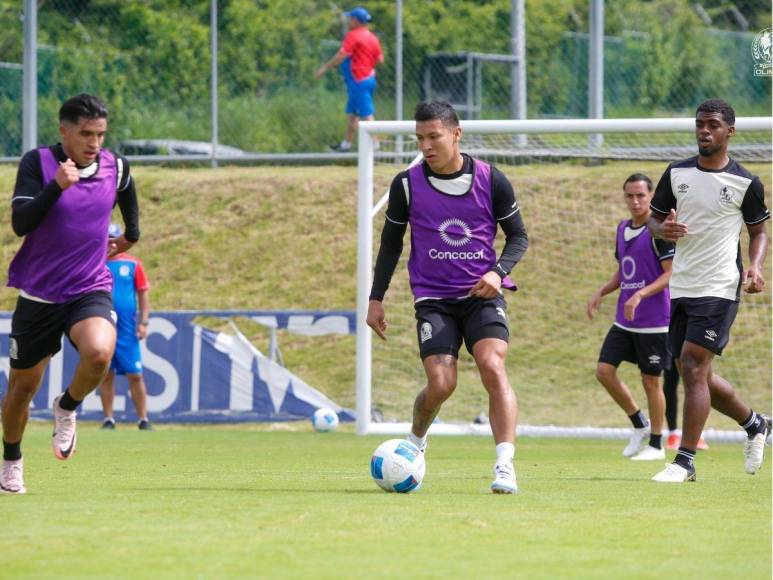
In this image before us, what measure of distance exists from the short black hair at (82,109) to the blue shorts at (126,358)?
7.63 metres

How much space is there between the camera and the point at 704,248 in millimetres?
8930

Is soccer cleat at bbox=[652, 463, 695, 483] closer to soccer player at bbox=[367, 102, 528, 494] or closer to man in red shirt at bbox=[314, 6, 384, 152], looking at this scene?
soccer player at bbox=[367, 102, 528, 494]

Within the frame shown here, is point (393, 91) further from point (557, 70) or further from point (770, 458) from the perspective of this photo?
point (770, 458)

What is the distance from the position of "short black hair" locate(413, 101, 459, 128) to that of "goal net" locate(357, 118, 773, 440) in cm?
709

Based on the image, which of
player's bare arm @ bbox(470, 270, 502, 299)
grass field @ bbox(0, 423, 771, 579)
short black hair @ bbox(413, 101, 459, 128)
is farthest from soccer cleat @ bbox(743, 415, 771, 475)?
short black hair @ bbox(413, 101, 459, 128)

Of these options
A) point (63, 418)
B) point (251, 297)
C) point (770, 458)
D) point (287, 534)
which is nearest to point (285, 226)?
point (251, 297)

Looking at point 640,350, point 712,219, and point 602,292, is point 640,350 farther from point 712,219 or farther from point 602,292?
point 712,219

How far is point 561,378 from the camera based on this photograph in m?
17.2

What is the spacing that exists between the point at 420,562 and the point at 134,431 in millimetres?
10023

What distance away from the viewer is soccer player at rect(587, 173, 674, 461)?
11680mm

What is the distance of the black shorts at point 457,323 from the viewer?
788cm

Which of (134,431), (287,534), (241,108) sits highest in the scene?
(241,108)

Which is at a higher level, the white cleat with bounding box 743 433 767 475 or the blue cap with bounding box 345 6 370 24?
the blue cap with bounding box 345 6 370 24

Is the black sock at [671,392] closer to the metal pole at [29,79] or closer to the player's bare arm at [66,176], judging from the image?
the player's bare arm at [66,176]
